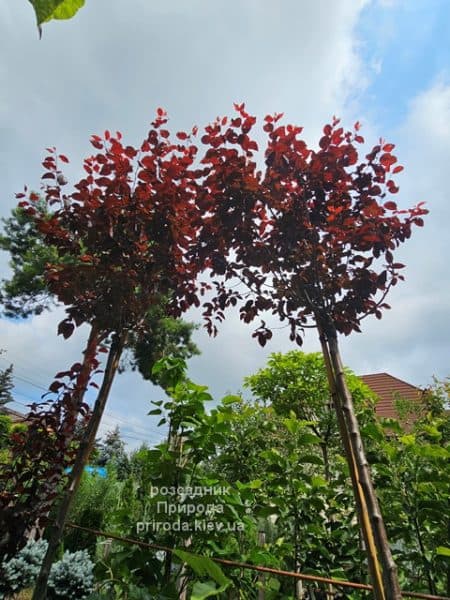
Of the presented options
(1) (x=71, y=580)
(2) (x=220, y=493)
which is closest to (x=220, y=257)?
(2) (x=220, y=493)

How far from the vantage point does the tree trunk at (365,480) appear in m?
0.92

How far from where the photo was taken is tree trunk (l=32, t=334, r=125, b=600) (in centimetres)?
137

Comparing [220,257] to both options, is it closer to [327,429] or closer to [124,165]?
[124,165]

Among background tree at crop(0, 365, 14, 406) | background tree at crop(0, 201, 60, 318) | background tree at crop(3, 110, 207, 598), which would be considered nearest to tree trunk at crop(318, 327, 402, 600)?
background tree at crop(3, 110, 207, 598)

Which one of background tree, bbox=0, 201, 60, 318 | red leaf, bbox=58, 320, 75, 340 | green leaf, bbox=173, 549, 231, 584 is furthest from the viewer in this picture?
background tree, bbox=0, 201, 60, 318

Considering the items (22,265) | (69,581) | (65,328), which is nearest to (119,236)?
(65,328)

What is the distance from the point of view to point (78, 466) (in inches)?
62.4

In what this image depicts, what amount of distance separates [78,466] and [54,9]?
173 centimetres

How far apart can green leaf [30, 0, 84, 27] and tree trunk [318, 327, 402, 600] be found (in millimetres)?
1207

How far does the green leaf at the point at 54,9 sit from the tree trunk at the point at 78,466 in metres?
1.59

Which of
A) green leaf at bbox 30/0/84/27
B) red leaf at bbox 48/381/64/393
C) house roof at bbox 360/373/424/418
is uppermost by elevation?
house roof at bbox 360/373/424/418

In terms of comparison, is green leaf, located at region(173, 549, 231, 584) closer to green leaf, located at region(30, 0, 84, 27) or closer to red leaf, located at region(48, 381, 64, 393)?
green leaf, located at region(30, 0, 84, 27)

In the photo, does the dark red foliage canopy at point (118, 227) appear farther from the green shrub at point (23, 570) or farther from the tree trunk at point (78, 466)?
the green shrub at point (23, 570)

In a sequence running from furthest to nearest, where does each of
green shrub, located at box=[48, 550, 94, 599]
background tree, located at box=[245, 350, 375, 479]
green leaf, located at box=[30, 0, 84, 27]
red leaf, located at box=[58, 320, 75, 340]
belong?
background tree, located at box=[245, 350, 375, 479], green shrub, located at box=[48, 550, 94, 599], red leaf, located at box=[58, 320, 75, 340], green leaf, located at box=[30, 0, 84, 27]
